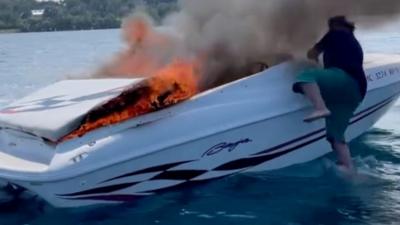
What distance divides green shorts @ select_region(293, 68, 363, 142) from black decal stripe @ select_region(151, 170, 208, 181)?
1356mm

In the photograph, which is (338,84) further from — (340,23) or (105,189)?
(105,189)

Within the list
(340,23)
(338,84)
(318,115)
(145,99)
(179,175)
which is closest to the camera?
(179,175)

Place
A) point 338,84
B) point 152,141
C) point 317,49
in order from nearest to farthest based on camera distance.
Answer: point 152,141, point 338,84, point 317,49

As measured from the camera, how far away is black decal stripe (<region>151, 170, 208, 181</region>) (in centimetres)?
734

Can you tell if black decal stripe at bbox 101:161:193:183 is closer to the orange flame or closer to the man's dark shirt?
the orange flame

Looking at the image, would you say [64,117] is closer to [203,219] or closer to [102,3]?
[203,219]

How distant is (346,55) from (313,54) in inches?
19.1

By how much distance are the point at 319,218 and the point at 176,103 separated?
1.74 meters

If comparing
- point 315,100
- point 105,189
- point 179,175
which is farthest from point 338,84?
point 105,189

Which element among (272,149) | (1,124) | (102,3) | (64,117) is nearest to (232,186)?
(272,149)

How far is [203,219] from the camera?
7023 mm

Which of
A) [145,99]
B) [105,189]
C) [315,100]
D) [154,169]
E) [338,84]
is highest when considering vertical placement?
[145,99]

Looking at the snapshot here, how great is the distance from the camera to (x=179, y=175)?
24.4ft

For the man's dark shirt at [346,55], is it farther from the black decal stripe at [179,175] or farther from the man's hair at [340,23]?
the black decal stripe at [179,175]
